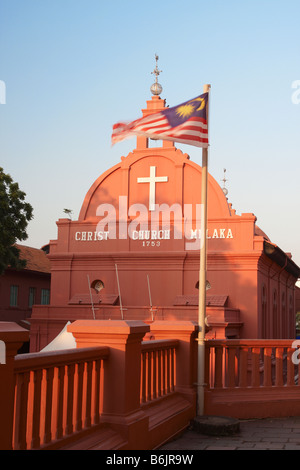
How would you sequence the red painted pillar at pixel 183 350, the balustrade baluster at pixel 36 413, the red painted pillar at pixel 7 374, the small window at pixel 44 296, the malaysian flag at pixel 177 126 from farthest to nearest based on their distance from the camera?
the small window at pixel 44 296
the malaysian flag at pixel 177 126
the red painted pillar at pixel 183 350
the balustrade baluster at pixel 36 413
the red painted pillar at pixel 7 374

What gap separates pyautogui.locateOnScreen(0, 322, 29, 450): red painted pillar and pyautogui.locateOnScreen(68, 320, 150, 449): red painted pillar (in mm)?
1792

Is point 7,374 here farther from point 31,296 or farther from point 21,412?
point 31,296

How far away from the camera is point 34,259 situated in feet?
144

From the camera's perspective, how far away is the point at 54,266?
31000 millimetres

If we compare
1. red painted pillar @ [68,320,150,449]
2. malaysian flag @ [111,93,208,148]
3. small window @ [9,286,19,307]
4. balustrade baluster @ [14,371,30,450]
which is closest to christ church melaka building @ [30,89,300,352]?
small window @ [9,286,19,307]

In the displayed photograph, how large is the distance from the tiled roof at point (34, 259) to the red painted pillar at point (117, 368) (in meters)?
35.0

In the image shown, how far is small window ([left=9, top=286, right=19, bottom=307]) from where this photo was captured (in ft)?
126

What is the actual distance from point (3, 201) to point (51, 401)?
23.4 metres

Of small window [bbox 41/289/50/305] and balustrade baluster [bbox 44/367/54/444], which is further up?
small window [bbox 41/289/50/305]

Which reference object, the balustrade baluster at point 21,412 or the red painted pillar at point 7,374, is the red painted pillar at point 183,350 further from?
the red painted pillar at point 7,374

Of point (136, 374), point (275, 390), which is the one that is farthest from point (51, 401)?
point (275, 390)

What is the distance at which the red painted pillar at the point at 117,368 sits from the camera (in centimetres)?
606

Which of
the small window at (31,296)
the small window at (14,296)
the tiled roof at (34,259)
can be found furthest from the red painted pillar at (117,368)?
the small window at (31,296)

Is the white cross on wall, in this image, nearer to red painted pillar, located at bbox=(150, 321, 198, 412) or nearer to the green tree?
the green tree
